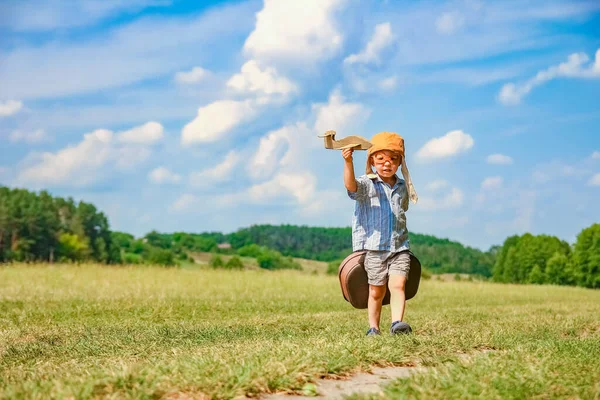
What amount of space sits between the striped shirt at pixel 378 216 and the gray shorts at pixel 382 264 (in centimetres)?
8

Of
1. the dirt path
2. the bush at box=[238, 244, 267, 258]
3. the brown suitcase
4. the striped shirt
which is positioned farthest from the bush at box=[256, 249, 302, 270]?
the dirt path

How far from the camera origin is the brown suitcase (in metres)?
7.77

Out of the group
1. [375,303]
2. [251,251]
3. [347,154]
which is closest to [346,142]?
[347,154]

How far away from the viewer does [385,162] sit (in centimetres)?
775

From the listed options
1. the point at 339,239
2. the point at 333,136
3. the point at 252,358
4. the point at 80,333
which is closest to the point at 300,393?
the point at 252,358

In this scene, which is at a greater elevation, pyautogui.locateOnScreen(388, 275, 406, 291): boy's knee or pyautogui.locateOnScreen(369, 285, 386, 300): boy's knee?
pyautogui.locateOnScreen(388, 275, 406, 291): boy's knee

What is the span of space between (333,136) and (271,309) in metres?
8.00

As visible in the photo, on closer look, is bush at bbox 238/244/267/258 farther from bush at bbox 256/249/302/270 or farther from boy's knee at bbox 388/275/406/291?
boy's knee at bbox 388/275/406/291

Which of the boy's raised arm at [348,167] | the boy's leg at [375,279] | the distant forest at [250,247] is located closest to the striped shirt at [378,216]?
the boy's leg at [375,279]

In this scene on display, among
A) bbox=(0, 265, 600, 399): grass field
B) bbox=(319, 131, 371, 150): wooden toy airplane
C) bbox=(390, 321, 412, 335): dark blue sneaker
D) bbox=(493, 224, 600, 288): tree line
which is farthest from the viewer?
bbox=(493, 224, 600, 288): tree line

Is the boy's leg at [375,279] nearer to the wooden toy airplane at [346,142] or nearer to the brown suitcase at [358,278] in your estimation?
the brown suitcase at [358,278]

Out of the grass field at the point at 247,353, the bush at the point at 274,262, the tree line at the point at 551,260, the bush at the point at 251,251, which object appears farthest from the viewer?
the bush at the point at 251,251

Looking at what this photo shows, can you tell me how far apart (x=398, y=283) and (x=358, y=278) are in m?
0.55

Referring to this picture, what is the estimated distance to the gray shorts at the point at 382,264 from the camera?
7582 millimetres
